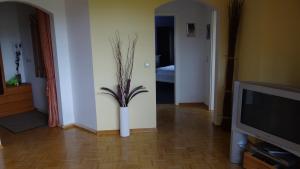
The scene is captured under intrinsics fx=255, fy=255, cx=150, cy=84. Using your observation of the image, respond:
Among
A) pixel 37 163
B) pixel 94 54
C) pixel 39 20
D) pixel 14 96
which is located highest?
pixel 39 20

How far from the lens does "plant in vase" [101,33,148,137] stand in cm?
400

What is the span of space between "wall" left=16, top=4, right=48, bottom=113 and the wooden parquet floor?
1121 mm

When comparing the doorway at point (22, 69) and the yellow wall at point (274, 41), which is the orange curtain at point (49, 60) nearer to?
the doorway at point (22, 69)

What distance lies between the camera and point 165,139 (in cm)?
399

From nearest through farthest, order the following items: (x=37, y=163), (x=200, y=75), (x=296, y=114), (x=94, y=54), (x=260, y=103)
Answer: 1. (x=296, y=114)
2. (x=260, y=103)
3. (x=37, y=163)
4. (x=94, y=54)
5. (x=200, y=75)

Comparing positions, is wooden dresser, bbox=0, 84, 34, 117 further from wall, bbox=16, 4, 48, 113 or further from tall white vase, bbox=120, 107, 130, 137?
tall white vase, bbox=120, 107, 130, 137

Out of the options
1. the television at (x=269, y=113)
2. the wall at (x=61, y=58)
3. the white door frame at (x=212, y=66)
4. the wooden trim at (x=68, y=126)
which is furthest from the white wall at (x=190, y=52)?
the television at (x=269, y=113)

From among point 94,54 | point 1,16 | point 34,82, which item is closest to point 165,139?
point 94,54

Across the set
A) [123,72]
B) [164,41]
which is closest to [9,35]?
[123,72]

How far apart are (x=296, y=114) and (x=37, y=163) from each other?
120 inches

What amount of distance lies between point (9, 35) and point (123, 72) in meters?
3.25

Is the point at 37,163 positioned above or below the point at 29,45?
below

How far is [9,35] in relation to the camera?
5.65 m

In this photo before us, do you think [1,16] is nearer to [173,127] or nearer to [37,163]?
[37,163]
